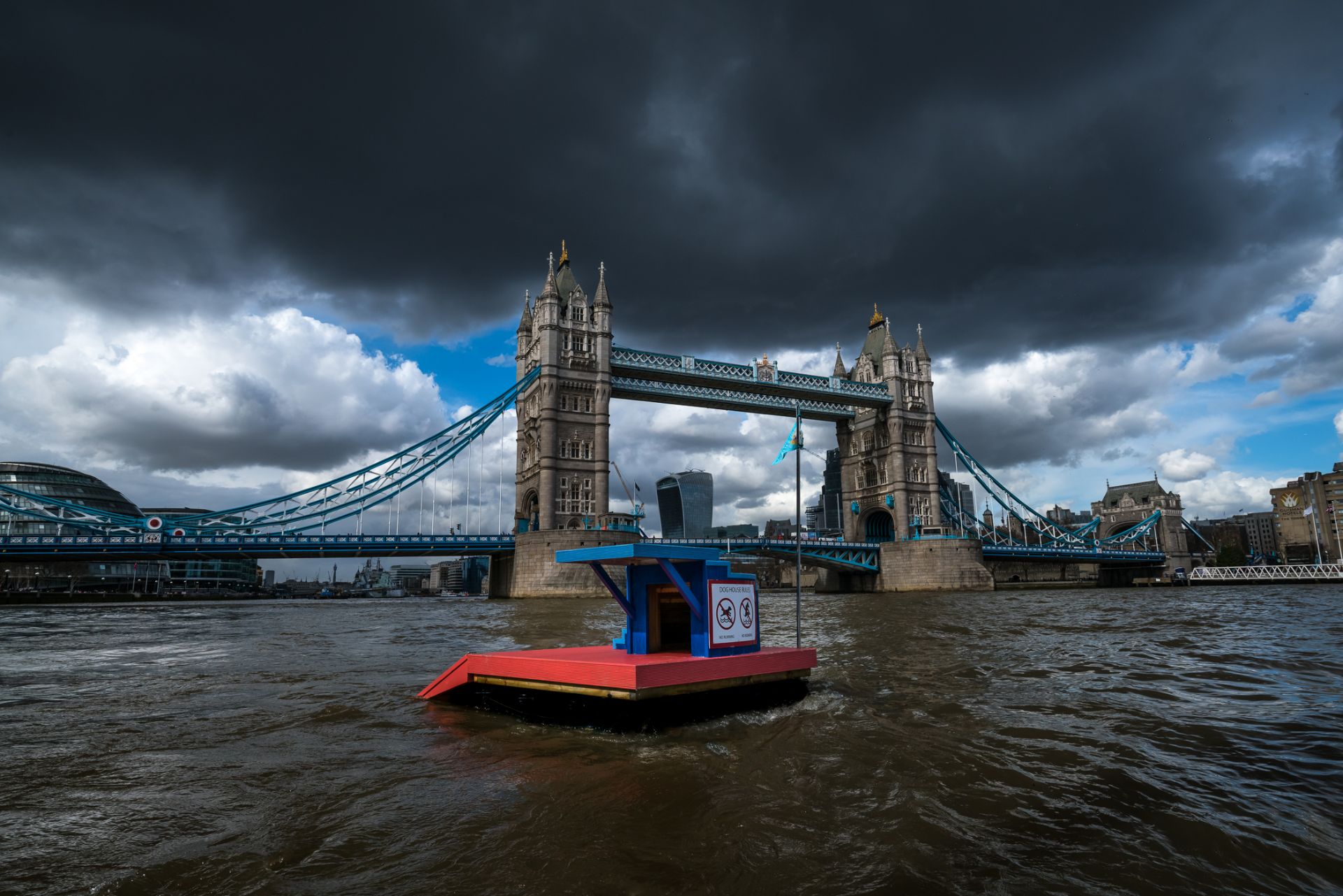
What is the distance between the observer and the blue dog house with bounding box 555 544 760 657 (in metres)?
10.8

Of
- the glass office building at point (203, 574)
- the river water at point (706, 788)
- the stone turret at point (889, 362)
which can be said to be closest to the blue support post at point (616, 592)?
the river water at point (706, 788)

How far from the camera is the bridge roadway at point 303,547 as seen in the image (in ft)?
163

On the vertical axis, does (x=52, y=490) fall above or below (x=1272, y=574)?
above

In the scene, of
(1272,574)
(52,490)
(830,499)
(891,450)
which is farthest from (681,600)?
(830,499)

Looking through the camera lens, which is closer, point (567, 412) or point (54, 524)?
point (567, 412)

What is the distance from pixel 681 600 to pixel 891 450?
7671 centimetres

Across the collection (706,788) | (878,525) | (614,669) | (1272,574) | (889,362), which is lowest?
(1272,574)

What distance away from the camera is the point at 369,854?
17.5 feet

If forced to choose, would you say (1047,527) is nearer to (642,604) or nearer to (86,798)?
(642,604)

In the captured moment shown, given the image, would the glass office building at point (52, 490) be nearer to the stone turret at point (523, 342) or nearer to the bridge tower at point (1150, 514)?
the stone turret at point (523, 342)

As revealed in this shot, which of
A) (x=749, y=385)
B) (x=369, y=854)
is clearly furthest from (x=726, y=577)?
(x=749, y=385)

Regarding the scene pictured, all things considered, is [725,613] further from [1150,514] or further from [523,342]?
[1150,514]

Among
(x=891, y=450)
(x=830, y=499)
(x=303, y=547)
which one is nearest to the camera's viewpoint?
(x=303, y=547)

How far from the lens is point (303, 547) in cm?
5597
